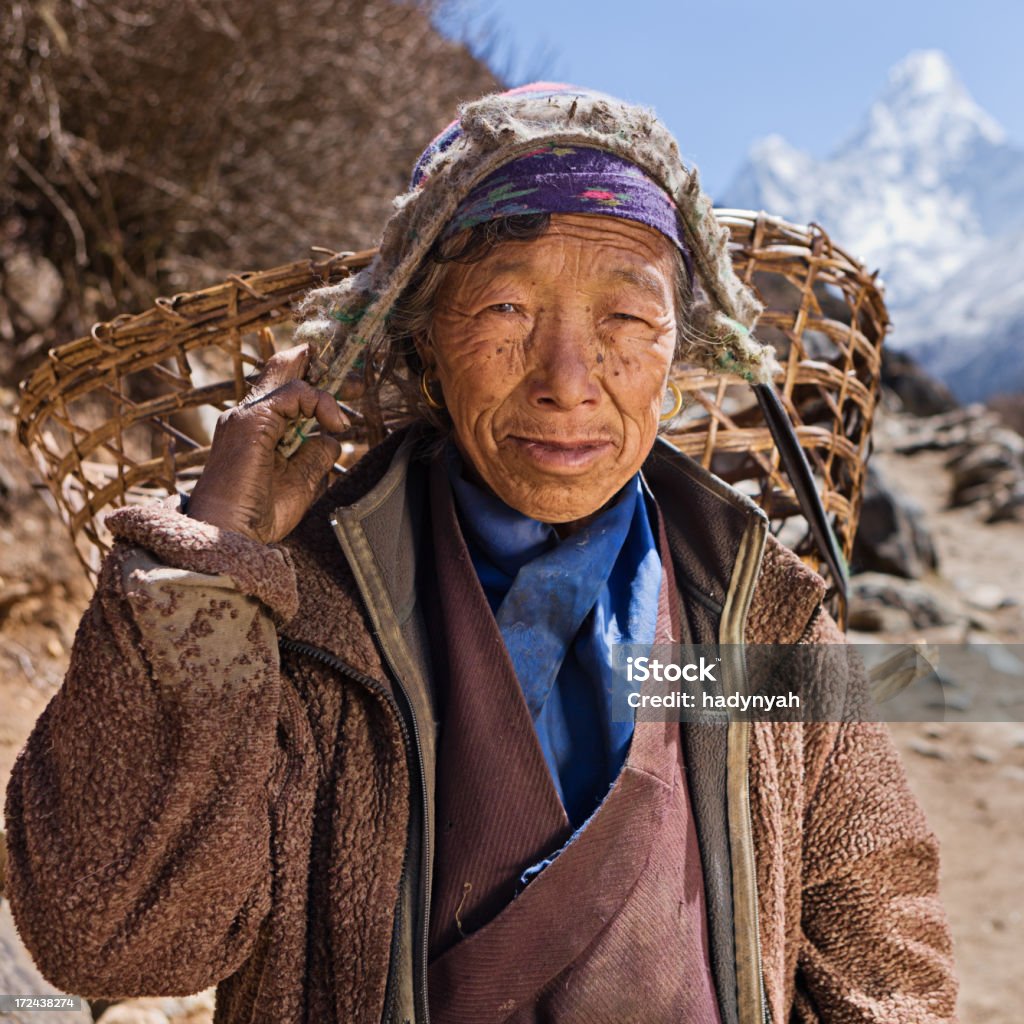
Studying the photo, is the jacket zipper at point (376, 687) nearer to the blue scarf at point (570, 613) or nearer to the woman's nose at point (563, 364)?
the blue scarf at point (570, 613)

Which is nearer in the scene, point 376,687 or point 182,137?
point 376,687

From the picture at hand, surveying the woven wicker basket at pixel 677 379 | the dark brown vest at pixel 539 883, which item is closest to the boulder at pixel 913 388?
the woven wicker basket at pixel 677 379

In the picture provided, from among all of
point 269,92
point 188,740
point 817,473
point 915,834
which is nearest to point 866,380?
point 817,473

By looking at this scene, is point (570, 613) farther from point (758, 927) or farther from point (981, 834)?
point (981, 834)

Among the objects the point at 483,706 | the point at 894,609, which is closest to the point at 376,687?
the point at 483,706

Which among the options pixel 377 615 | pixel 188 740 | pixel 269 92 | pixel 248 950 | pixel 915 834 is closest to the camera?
pixel 188 740

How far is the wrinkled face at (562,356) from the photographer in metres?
1.41

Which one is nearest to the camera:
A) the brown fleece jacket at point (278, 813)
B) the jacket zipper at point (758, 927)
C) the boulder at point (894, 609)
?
the brown fleece jacket at point (278, 813)

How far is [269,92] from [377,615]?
5096mm

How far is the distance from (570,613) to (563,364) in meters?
0.37

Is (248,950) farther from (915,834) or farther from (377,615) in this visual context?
(915,834)

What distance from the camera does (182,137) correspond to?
5262 millimetres

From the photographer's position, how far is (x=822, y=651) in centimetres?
155

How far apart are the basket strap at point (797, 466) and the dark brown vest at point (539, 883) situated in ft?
2.12
